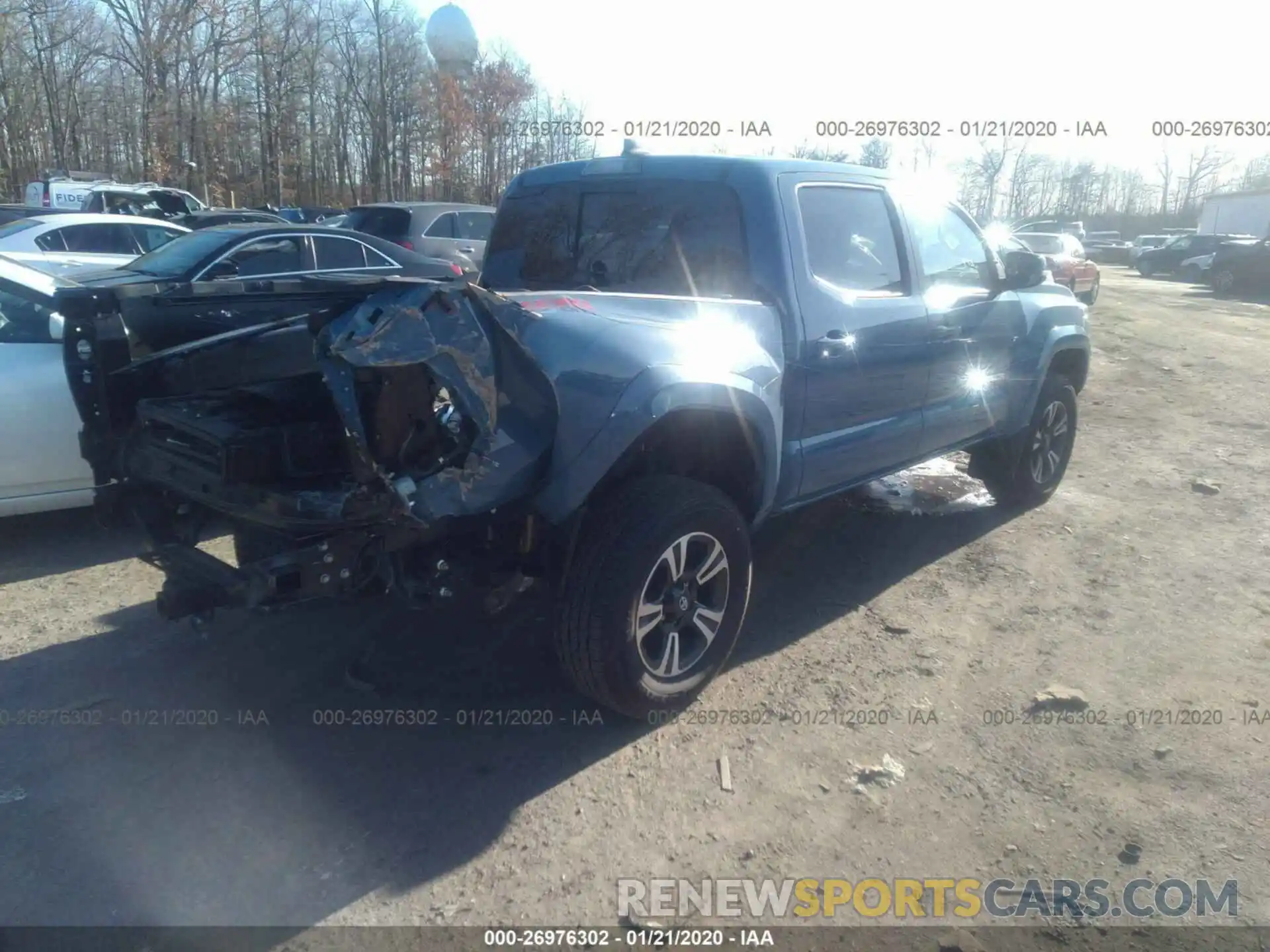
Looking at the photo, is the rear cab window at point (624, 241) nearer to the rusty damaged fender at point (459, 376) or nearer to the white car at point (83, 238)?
the rusty damaged fender at point (459, 376)

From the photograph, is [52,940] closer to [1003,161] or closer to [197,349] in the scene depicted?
[197,349]

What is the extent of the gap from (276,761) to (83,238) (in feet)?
33.6

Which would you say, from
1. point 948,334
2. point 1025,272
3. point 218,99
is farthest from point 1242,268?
point 218,99

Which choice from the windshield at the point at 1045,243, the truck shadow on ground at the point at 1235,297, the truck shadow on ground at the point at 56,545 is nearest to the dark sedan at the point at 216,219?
the truck shadow on ground at the point at 56,545

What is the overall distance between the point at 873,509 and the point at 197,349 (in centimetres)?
435

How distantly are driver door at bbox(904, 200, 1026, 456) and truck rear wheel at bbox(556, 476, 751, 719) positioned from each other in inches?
67.1

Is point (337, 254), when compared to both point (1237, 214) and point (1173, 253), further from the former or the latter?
point (1237, 214)

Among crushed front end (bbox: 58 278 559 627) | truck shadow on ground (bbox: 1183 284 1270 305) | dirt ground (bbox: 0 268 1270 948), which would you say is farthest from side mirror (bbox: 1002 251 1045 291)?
truck shadow on ground (bbox: 1183 284 1270 305)

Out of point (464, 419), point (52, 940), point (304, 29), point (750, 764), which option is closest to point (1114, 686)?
point (750, 764)

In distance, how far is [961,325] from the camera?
495cm

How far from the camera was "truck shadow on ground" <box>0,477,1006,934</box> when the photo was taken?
270cm

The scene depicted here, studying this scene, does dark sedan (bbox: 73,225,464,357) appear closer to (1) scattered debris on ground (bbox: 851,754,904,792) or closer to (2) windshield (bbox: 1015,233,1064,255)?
(1) scattered debris on ground (bbox: 851,754,904,792)

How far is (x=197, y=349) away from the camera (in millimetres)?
3461

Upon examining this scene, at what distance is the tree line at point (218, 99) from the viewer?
35.5m
